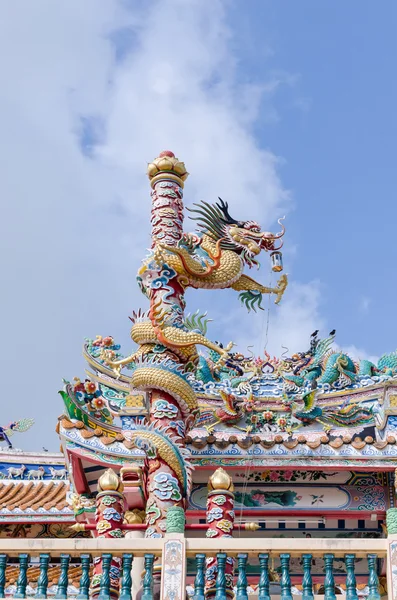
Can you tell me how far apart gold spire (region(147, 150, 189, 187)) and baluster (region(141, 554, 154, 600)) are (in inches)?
252

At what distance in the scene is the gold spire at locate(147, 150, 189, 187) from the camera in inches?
528

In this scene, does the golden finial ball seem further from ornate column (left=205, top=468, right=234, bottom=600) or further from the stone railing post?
the stone railing post

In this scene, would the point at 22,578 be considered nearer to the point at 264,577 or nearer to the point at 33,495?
the point at 264,577

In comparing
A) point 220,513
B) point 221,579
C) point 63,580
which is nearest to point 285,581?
point 221,579

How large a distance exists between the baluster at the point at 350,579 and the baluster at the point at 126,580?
1729mm

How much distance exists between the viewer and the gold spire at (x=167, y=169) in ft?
44.0

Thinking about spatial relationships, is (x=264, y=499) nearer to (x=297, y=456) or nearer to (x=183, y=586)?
(x=297, y=456)

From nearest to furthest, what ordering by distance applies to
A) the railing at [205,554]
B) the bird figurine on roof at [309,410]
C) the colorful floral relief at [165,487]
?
the railing at [205,554], the colorful floral relief at [165,487], the bird figurine on roof at [309,410]

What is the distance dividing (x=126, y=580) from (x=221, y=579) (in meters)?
0.77

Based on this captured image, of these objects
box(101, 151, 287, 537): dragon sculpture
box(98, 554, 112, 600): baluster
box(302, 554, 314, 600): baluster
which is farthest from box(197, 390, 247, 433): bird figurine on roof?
box(98, 554, 112, 600): baluster

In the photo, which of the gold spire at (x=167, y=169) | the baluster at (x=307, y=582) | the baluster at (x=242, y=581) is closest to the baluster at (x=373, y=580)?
the baluster at (x=307, y=582)

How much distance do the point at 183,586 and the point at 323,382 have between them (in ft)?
38.0

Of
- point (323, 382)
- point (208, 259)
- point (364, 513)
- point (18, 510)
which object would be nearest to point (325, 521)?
point (364, 513)

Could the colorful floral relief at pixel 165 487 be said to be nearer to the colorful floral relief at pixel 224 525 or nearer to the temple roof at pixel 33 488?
the colorful floral relief at pixel 224 525
